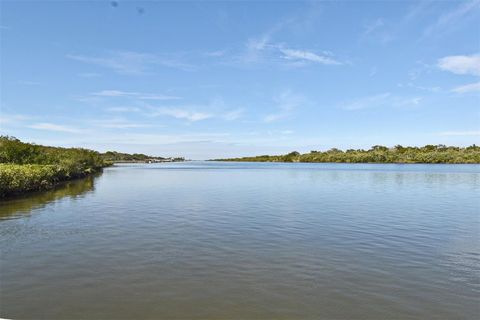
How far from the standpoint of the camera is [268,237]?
19.8m

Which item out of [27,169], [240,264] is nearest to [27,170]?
[27,169]

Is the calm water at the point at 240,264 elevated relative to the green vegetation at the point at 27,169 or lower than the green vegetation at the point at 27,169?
lower

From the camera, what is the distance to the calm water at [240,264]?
1054 centimetres

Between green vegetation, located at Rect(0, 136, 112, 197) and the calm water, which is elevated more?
green vegetation, located at Rect(0, 136, 112, 197)

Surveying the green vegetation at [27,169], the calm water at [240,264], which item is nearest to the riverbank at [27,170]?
the green vegetation at [27,169]

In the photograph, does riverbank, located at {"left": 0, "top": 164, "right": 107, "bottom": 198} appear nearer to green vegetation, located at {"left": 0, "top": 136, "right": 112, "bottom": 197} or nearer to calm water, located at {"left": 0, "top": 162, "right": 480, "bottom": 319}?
green vegetation, located at {"left": 0, "top": 136, "right": 112, "bottom": 197}

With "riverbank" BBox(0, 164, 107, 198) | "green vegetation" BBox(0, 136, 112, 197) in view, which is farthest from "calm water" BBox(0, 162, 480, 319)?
"green vegetation" BBox(0, 136, 112, 197)

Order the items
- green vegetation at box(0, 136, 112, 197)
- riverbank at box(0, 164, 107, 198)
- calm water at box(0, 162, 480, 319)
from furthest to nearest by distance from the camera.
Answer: green vegetation at box(0, 136, 112, 197) < riverbank at box(0, 164, 107, 198) < calm water at box(0, 162, 480, 319)

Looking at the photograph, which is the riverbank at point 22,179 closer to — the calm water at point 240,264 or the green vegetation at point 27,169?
the green vegetation at point 27,169

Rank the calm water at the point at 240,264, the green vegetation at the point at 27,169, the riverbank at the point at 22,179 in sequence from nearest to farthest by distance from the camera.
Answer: the calm water at the point at 240,264 → the riverbank at the point at 22,179 → the green vegetation at the point at 27,169

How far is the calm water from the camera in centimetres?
1054

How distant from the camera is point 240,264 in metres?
14.7

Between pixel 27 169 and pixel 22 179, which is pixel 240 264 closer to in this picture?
pixel 22 179

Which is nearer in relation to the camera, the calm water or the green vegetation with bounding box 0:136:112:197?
the calm water
